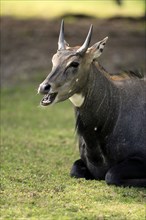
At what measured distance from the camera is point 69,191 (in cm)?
860

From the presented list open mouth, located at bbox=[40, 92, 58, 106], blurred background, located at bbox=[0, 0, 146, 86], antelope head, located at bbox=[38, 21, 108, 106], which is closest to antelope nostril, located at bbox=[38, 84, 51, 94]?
antelope head, located at bbox=[38, 21, 108, 106]

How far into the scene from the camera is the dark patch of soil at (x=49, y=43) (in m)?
20.2

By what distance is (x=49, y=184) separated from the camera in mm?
9008

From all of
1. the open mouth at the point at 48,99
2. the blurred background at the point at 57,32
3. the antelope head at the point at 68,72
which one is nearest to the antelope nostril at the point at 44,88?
the antelope head at the point at 68,72

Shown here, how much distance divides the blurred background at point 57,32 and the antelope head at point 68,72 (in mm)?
10108

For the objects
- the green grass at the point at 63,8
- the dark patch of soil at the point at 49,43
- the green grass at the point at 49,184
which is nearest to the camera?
the green grass at the point at 49,184

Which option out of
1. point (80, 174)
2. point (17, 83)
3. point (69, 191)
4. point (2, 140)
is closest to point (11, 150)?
point (2, 140)

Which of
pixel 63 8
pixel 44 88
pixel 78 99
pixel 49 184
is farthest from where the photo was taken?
pixel 63 8

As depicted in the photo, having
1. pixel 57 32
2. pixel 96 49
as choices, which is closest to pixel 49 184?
pixel 96 49

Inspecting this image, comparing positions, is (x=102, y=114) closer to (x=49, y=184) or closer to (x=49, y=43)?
(x=49, y=184)

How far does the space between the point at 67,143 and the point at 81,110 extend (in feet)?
12.5

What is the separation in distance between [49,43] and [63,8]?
4.77 m

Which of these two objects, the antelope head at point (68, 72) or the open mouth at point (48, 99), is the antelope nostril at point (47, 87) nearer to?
the antelope head at point (68, 72)

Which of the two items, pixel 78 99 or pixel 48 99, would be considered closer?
pixel 48 99
